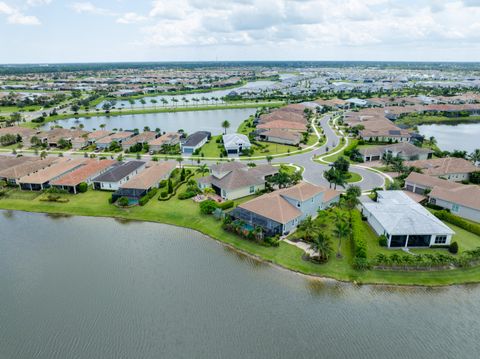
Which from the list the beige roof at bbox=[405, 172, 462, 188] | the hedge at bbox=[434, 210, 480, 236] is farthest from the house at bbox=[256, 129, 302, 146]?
the hedge at bbox=[434, 210, 480, 236]

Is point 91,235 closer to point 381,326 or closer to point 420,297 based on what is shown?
point 381,326

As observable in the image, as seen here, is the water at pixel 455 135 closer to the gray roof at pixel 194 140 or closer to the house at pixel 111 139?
the gray roof at pixel 194 140

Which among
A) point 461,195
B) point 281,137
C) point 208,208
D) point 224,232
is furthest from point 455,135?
point 224,232

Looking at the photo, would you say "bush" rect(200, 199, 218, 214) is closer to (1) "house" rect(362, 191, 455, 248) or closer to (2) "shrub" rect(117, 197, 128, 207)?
(2) "shrub" rect(117, 197, 128, 207)

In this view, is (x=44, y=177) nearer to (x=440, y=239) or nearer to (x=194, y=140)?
(x=194, y=140)

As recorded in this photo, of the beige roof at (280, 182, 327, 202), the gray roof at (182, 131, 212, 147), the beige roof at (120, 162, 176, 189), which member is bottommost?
the beige roof at (120, 162, 176, 189)

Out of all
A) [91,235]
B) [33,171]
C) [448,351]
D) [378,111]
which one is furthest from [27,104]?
[448,351]

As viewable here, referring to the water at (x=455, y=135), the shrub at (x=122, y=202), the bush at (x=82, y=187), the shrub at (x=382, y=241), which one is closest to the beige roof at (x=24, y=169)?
the bush at (x=82, y=187)
